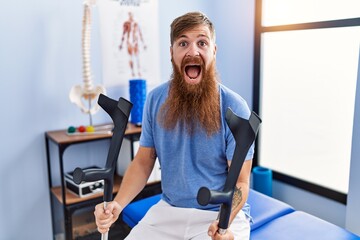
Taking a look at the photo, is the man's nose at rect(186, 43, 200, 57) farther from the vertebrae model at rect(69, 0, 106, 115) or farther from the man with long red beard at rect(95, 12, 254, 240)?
the vertebrae model at rect(69, 0, 106, 115)

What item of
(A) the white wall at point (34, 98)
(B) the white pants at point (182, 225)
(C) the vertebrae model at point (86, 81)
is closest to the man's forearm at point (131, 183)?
(B) the white pants at point (182, 225)

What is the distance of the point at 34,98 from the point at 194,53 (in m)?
1.21

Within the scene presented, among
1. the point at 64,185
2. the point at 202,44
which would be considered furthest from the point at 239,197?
the point at 64,185

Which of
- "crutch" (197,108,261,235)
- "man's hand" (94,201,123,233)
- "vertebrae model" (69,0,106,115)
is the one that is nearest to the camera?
"crutch" (197,108,261,235)

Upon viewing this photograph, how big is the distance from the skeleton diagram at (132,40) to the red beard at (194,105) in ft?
3.37

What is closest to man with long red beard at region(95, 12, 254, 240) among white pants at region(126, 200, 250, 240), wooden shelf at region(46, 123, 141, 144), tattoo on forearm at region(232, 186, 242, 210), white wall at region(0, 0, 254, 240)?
white pants at region(126, 200, 250, 240)

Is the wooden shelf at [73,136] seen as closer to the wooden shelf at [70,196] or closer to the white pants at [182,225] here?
the wooden shelf at [70,196]

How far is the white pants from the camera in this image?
134 cm

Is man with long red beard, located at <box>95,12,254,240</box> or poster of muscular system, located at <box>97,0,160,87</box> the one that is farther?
poster of muscular system, located at <box>97,0,160,87</box>

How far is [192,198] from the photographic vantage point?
1362mm

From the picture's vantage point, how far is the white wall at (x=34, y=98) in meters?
2.00

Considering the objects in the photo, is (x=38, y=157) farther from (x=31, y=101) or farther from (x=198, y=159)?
(x=198, y=159)

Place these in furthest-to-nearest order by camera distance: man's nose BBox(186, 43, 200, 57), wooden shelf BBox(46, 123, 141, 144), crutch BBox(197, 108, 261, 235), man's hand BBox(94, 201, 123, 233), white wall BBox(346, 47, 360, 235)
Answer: wooden shelf BBox(46, 123, 141, 144) → white wall BBox(346, 47, 360, 235) → man's nose BBox(186, 43, 200, 57) → man's hand BBox(94, 201, 123, 233) → crutch BBox(197, 108, 261, 235)

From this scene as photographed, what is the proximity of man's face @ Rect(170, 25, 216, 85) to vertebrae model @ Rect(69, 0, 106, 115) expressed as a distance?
89 centimetres
